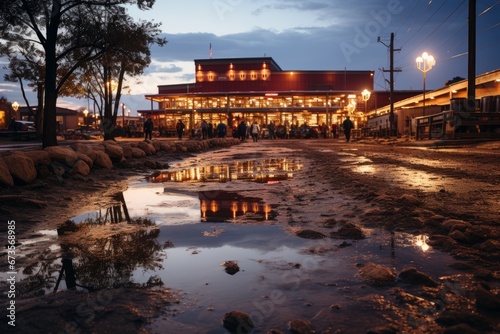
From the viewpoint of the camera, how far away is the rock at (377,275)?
240 cm

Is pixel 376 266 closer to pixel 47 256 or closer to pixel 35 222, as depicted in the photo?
pixel 47 256

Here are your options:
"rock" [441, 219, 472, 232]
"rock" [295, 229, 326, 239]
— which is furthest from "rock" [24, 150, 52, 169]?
"rock" [441, 219, 472, 232]

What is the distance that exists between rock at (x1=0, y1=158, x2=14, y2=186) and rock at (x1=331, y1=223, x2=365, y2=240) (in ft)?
14.5

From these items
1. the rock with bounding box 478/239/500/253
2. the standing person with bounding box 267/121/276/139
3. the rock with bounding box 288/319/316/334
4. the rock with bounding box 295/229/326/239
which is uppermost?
the standing person with bounding box 267/121/276/139

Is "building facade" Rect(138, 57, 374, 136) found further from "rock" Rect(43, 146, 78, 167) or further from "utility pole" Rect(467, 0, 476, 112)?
"rock" Rect(43, 146, 78, 167)

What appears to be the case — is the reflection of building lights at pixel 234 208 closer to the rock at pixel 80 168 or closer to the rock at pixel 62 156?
the rock at pixel 80 168

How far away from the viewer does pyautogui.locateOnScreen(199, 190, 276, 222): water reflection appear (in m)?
4.51

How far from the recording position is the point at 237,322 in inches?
75.0

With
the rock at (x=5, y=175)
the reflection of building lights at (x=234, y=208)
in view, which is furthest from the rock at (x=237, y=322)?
the rock at (x=5, y=175)

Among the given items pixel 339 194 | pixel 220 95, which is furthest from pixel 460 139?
pixel 220 95

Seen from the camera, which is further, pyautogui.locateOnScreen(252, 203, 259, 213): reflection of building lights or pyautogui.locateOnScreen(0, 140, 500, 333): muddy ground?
pyautogui.locateOnScreen(252, 203, 259, 213): reflection of building lights

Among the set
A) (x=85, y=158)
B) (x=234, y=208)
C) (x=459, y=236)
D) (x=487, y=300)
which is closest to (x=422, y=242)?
(x=459, y=236)

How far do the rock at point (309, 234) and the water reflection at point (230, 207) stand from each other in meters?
0.76

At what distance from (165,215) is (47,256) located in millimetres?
1626
